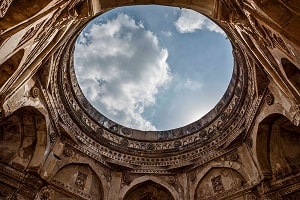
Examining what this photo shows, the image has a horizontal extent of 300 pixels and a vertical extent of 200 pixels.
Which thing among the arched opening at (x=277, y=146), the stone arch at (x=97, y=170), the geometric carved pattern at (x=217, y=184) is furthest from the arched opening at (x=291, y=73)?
the stone arch at (x=97, y=170)

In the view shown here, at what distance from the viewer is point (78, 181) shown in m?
9.98

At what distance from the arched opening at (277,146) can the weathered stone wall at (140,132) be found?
0.10 feet

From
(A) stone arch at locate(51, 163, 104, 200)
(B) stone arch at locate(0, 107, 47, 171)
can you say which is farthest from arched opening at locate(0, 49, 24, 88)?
(A) stone arch at locate(51, 163, 104, 200)

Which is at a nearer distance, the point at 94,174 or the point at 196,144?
the point at 94,174

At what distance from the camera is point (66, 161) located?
9852 millimetres

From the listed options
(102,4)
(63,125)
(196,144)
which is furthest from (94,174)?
(102,4)

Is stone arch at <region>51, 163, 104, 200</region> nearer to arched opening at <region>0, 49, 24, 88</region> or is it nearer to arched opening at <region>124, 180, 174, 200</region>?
arched opening at <region>124, 180, 174, 200</region>

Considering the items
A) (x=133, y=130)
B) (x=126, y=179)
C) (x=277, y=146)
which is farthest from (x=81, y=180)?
(x=277, y=146)

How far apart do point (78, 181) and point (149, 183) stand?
276 centimetres

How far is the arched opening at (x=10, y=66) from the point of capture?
5.44 meters

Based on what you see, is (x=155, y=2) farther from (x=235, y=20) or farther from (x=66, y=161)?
(x=66, y=161)

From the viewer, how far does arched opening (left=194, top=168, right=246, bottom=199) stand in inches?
375

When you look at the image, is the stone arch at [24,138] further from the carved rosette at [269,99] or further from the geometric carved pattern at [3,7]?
the carved rosette at [269,99]

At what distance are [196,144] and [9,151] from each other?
22.6ft
